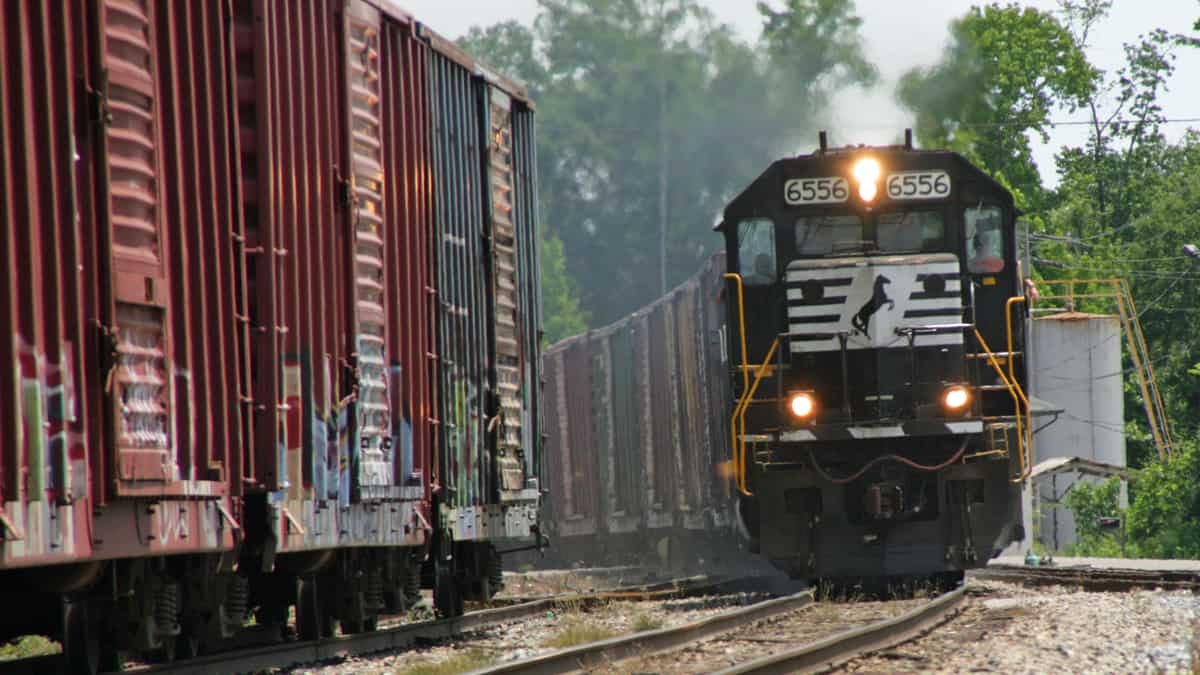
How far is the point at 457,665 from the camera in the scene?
1068 centimetres

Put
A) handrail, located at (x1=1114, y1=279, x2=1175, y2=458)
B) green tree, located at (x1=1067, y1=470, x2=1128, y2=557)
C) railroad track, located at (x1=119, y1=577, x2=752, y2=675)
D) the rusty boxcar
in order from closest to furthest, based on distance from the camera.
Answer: railroad track, located at (x1=119, y1=577, x2=752, y2=675) → the rusty boxcar → green tree, located at (x1=1067, y1=470, x2=1128, y2=557) → handrail, located at (x1=1114, y1=279, x2=1175, y2=458)

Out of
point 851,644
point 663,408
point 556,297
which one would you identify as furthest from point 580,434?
point 556,297

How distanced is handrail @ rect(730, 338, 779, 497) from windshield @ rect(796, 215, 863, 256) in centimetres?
83

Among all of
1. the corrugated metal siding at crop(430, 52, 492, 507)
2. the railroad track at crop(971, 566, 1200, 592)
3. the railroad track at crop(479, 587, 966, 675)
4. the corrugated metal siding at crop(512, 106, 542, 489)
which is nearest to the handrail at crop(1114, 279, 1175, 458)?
the railroad track at crop(971, 566, 1200, 592)

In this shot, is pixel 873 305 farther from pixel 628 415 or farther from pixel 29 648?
pixel 628 415

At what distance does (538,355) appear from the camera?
1591 centimetres

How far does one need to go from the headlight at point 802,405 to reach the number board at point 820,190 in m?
1.64

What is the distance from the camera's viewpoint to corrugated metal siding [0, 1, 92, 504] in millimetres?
7203

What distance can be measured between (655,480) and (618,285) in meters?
53.1

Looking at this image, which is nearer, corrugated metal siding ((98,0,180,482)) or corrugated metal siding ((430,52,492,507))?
corrugated metal siding ((98,0,180,482))

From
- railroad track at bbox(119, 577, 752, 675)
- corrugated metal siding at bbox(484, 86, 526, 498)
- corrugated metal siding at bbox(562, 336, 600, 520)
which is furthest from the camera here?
corrugated metal siding at bbox(562, 336, 600, 520)

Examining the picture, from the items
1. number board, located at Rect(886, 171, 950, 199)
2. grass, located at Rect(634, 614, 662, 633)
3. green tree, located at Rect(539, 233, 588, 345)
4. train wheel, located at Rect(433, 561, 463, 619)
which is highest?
green tree, located at Rect(539, 233, 588, 345)

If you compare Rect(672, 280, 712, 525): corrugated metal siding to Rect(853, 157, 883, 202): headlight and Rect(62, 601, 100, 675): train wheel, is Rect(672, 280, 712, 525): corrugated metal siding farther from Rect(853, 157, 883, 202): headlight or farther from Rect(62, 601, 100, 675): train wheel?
Rect(62, 601, 100, 675): train wheel

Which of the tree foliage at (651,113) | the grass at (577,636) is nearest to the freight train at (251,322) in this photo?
the grass at (577,636)
